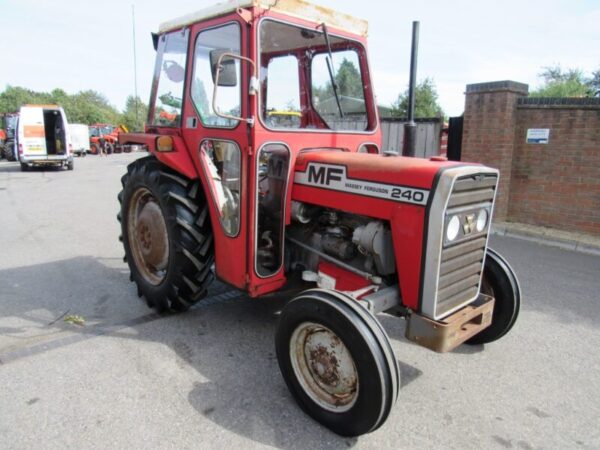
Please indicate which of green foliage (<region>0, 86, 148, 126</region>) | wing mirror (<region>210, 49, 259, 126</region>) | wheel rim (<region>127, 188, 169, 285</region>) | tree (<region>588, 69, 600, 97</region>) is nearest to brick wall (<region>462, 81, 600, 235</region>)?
wing mirror (<region>210, 49, 259, 126</region>)

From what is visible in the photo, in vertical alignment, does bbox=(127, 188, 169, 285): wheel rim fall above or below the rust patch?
above

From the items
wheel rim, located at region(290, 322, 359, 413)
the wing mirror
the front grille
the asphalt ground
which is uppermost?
the wing mirror

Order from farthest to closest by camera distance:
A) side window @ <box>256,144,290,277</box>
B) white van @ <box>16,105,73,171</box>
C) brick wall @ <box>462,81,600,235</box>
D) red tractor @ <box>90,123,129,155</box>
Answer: red tractor @ <box>90,123,129,155</box> → white van @ <box>16,105,73,171</box> → brick wall @ <box>462,81,600,235</box> → side window @ <box>256,144,290,277</box>

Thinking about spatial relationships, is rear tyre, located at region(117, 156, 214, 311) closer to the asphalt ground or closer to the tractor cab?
the tractor cab

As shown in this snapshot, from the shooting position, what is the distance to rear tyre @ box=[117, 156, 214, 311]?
3.44 m

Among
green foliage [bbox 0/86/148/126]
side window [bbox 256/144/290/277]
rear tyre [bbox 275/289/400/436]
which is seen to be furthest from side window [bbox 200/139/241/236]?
green foliage [bbox 0/86/148/126]

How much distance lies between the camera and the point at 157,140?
3516 millimetres

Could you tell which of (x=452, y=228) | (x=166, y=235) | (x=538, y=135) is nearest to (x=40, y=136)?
(x=166, y=235)

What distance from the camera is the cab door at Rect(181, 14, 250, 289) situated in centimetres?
304

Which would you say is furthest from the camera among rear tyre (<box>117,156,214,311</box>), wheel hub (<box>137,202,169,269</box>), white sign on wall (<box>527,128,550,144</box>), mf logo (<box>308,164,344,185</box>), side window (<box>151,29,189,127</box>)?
white sign on wall (<box>527,128,550,144</box>)

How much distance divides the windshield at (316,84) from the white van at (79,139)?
85.3ft

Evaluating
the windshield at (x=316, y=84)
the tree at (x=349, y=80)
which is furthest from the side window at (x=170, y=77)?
A: the tree at (x=349, y=80)

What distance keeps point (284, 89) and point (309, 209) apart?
1096 mm

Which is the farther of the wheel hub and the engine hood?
the wheel hub
